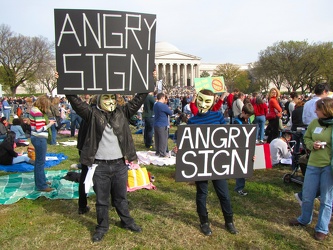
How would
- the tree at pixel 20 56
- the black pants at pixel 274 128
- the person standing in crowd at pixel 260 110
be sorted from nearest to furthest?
the black pants at pixel 274 128 < the person standing in crowd at pixel 260 110 < the tree at pixel 20 56

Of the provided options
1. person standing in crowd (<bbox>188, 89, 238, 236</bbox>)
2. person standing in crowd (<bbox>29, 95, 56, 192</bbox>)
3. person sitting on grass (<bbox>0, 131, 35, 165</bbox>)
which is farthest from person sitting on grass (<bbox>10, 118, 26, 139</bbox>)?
person standing in crowd (<bbox>188, 89, 238, 236</bbox>)

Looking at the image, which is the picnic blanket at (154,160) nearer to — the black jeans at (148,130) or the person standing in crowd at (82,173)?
the black jeans at (148,130)

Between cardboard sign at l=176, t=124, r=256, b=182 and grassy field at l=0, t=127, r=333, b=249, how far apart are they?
877mm

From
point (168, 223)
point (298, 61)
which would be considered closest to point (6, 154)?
point (168, 223)

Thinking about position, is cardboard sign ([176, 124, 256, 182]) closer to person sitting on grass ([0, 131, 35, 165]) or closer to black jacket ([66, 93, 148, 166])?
black jacket ([66, 93, 148, 166])

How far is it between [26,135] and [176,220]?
32.8 feet

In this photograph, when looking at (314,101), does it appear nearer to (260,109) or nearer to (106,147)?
(106,147)

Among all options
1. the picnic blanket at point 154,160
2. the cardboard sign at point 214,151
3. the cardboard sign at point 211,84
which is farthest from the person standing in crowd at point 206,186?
the cardboard sign at point 211,84

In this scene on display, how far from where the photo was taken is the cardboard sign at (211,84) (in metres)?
12.0

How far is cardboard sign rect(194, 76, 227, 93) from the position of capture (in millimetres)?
Answer: 12029

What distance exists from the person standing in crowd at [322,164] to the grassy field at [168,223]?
13.5 inches

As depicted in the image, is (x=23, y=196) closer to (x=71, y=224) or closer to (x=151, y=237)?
(x=71, y=224)

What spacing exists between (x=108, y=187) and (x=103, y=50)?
182 cm

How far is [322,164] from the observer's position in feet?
13.5
